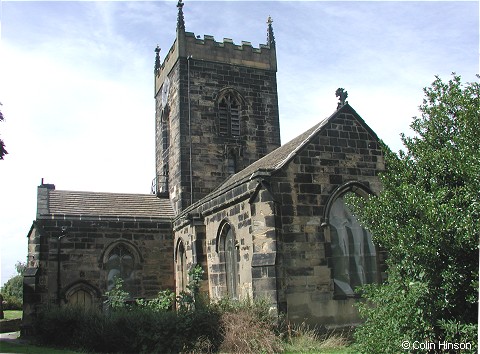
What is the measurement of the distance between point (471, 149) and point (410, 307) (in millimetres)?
3036

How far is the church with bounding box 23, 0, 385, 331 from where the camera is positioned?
622 inches

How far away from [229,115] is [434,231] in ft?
63.4

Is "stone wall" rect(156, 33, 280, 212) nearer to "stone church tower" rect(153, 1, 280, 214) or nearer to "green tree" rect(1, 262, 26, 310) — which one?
"stone church tower" rect(153, 1, 280, 214)

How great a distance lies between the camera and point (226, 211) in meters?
18.2

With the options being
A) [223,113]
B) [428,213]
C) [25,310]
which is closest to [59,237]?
[25,310]

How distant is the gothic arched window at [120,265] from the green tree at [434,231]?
14.6m

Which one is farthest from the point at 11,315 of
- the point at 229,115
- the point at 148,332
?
the point at 148,332

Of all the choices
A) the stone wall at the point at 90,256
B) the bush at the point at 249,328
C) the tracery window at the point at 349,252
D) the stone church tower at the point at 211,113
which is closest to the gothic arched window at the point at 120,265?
the stone wall at the point at 90,256

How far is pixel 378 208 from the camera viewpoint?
11.0 meters

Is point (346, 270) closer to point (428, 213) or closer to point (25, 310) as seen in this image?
point (428, 213)

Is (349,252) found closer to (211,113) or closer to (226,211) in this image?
(226,211)

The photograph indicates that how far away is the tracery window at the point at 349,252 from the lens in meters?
16.5

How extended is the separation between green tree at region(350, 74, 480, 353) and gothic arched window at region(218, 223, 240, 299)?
7.34 m

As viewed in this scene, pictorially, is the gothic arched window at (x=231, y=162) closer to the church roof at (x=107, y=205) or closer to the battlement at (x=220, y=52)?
the church roof at (x=107, y=205)
